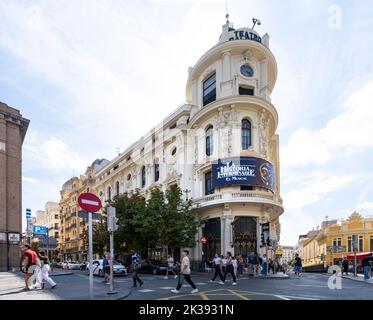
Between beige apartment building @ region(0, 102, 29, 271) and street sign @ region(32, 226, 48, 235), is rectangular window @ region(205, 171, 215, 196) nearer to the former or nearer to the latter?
street sign @ region(32, 226, 48, 235)

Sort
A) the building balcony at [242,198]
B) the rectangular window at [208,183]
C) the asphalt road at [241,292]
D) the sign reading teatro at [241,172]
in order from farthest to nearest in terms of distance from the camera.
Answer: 1. the rectangular window at [208,183]
2. the sign reading teatro at [241,172]
3. the building balcony at [242,198]
4. the asphalt road at [241,292]

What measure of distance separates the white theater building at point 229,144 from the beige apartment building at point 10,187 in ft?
49.9

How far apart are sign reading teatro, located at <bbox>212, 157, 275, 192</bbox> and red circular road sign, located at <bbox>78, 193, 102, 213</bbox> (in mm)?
19771

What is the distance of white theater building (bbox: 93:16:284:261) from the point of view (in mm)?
30047

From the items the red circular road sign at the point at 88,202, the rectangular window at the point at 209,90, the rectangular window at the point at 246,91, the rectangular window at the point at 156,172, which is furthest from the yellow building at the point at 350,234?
the red circular road sign at the point at 88,202

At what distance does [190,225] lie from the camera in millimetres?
29844

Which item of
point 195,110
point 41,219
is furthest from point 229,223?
point 41,219

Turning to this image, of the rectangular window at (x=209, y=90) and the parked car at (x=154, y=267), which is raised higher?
the rectangular window at (x=209, y=90)

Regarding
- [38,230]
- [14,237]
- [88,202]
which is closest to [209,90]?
[38,230]

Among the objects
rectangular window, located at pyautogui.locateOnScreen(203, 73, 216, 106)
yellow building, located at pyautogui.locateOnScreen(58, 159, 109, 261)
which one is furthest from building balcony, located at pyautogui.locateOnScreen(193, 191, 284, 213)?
yellow building, located at pyautogui.locateOnScreen(58, 159, 109, 261)

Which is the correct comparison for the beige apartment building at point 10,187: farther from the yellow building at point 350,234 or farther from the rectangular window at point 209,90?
the yellow building at point 350,234

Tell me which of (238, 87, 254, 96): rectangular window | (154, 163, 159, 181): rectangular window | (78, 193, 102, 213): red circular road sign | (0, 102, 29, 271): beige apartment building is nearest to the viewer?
(78, 193, 102, 213): red circular road sign

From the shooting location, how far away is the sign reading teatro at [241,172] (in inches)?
1172

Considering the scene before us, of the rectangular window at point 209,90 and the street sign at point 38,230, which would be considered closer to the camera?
the rectangular window at point 209,90
